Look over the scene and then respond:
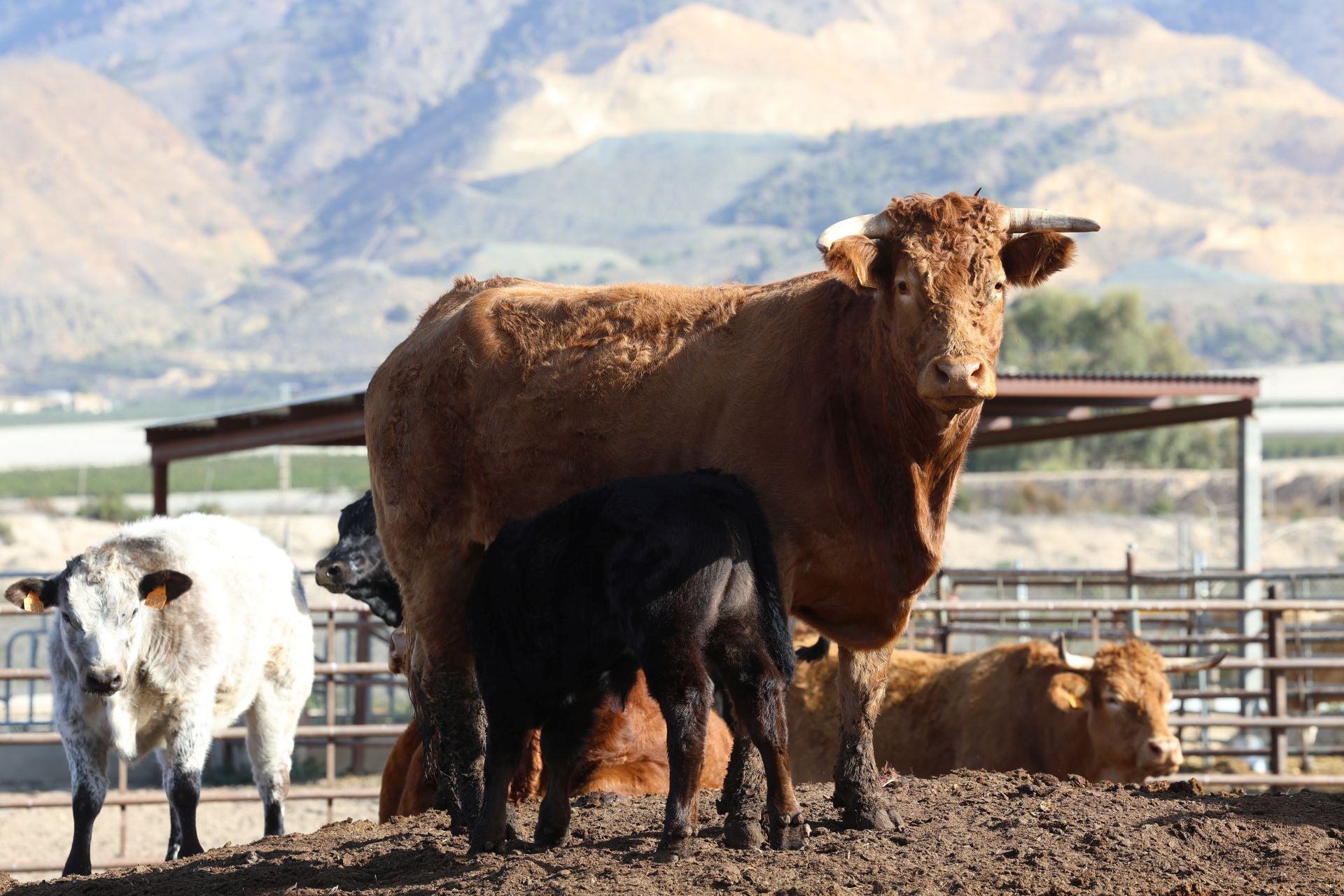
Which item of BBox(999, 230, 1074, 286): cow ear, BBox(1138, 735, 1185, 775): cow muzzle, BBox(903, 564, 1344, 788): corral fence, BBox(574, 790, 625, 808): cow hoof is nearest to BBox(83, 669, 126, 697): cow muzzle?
BBox(574, 790, 625, 808): cow hoof

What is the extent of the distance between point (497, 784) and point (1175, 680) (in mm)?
12785

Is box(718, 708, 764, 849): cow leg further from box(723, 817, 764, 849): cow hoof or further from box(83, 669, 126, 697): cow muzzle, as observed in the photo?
box(83, 669, 126, 697): cow muzzle

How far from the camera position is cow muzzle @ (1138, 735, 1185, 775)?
965 cm

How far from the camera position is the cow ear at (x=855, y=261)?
17.2ft

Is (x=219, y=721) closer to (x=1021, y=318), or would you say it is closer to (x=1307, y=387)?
(x=1021, y=318)

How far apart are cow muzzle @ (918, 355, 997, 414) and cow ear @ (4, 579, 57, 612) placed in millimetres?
4665

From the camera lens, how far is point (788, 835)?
508 cm

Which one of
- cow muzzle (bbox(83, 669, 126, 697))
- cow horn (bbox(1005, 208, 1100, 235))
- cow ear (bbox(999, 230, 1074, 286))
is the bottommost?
cow muzzle (bbox(83, 669, 126, 697))

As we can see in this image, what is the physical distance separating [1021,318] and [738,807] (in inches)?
2924

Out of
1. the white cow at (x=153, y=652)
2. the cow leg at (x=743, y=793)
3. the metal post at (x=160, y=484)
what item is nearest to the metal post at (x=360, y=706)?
the metal post at (x=160, y=484)

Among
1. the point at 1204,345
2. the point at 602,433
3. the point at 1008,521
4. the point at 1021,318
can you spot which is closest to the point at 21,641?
the point at 602,433

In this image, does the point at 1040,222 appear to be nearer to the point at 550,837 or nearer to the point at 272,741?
the point at 550,837

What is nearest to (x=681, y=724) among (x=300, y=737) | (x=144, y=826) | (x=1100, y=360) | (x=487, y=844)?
(x=487, y=844)

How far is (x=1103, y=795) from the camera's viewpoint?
20.2 feet
